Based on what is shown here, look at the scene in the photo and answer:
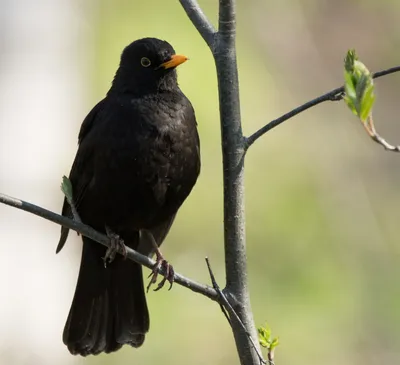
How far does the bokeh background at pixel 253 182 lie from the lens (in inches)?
304

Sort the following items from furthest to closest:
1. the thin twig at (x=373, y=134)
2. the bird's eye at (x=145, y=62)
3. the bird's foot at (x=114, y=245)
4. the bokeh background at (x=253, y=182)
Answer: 1. the bokeh background at (x=253, y=182)
2. the bird's eye at (x=145, y=62)
3. the bird's foot at (x=114, y=245)
4. the thin twig at (x=373, y=134)

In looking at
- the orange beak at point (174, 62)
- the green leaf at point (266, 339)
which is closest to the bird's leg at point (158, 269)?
the green leaf at point (266, 339)

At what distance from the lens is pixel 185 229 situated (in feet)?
30.7

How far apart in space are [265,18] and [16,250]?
589 cm

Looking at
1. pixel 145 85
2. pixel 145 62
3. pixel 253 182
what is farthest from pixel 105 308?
pixel 253 182

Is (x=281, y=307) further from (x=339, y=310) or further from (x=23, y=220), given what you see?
(x=23, y=220)

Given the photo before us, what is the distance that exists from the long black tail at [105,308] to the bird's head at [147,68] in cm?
86

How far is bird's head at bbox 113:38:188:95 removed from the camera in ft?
15.1

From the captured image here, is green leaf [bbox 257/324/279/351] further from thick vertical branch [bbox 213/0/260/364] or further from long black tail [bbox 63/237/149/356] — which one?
long black tail [bbox 63/237/149/356]

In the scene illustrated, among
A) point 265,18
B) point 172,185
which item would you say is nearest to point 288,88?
point 265,18

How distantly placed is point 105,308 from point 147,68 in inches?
51.4

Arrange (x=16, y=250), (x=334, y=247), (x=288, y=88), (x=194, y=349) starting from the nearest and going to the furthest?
1. (x=16, y=250)
2. (x=194, y=349)
3. (x=334, y=247)
4. (x=288, y=88)

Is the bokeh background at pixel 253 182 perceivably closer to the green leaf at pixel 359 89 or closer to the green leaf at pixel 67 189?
the green leaf at pixel 67 189

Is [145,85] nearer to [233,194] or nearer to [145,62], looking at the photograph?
[145,62]
